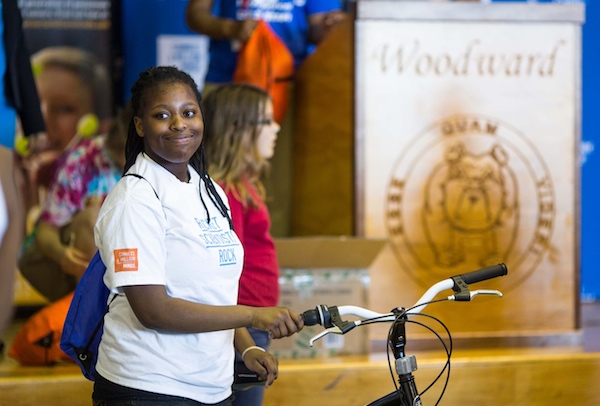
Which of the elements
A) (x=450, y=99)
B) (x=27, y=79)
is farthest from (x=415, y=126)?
(x=27, y=79)

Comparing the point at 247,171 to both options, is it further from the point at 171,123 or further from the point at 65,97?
the point at 65,97

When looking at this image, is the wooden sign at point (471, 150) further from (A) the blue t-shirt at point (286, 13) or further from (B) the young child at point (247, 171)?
(A) the blue t-shirt at point (286, 13)

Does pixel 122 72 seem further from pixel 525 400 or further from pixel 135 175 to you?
pixel 135 175

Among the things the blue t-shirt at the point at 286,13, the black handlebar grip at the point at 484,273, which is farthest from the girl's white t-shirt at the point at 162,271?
the blue t-shirt at the point at 286,13

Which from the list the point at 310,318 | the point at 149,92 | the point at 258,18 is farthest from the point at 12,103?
the point at 310,318

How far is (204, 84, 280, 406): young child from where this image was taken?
7.36 feet

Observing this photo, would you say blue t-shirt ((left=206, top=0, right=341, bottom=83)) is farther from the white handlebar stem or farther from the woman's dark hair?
the white handlebar stem

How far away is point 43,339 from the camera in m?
2.82

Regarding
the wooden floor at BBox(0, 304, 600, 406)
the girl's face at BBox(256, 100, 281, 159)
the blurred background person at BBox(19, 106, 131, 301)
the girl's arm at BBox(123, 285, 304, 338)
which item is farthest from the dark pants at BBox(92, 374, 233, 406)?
the blurred background person at BBox(19, 106, 131, 301)

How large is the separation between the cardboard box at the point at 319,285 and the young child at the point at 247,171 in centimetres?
61

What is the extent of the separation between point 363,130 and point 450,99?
334 millimetres

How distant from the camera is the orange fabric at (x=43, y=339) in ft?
9.24

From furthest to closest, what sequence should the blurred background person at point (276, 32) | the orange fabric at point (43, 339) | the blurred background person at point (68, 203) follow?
the blurred background person at point (276, 32) < the blurred background person at point (68, 203) < the orange fabric at point (43, 339)

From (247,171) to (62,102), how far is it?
6.82 ft
